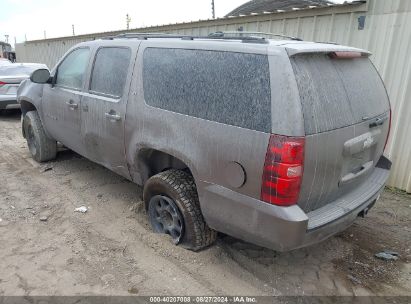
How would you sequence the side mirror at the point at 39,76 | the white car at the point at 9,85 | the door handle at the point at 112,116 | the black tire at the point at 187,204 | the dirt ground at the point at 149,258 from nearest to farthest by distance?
the dirt ground at the point at 149,258 → the black tire at the point at 187,204 → the door handle at the point at 112,116 → the side mirror at the point at 39,76 → the white car at the point at 9,85

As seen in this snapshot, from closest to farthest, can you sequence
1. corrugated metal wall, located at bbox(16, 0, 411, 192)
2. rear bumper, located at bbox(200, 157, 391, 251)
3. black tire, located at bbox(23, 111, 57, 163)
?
rear bumper, located at bbox(200, 157, 391, 251) < corrugated metal wall, located at bbox(16, 0, 411, 192) < black tire, located at bbox(23, 111, 57, 163)

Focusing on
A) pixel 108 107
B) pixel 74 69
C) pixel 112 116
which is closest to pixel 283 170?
pixel 112 116

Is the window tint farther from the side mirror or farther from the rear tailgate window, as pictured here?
the side mirror

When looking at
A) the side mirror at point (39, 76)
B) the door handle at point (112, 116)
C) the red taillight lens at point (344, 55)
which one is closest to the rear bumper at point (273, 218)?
the red taillight lens at point (344, 55)

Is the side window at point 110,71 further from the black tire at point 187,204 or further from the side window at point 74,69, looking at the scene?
the black tire at point 187,204

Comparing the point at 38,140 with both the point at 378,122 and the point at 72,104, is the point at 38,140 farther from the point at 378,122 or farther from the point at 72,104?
the point at 378,122

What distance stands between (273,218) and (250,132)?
1.99 ft

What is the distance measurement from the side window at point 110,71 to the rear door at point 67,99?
0.25 m

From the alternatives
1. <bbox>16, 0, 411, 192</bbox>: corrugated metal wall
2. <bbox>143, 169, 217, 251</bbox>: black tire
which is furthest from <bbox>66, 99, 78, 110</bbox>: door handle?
<bbox>16, 0, 411, 192</bbox>: corrugated metal wall

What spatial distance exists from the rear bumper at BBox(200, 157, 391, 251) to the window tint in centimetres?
56

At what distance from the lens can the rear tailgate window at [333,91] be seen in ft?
7.79

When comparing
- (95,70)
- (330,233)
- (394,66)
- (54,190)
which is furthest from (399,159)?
(54,190)

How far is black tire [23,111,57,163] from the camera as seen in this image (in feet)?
17.5

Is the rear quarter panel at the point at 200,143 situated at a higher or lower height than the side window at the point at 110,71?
Result: lower
